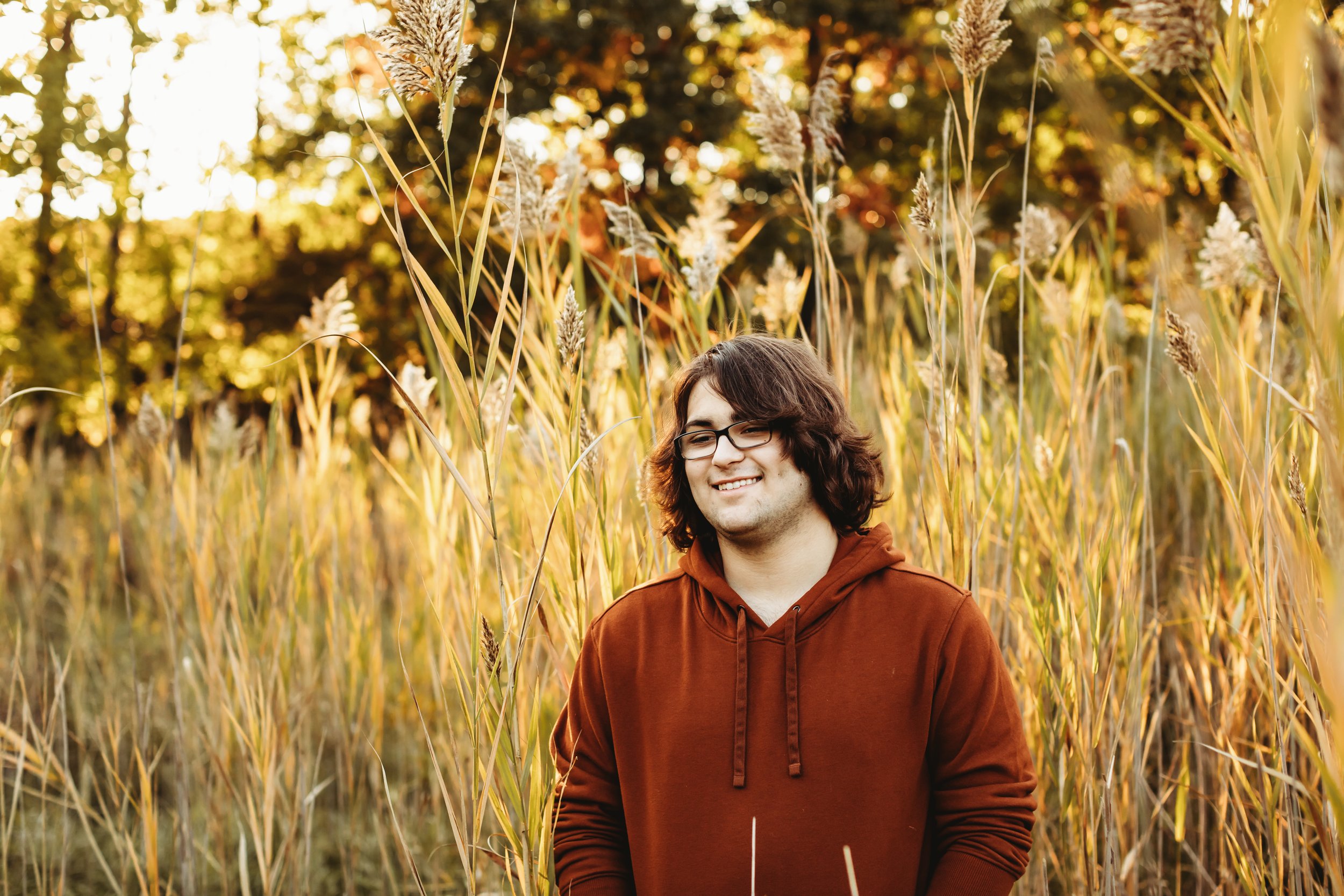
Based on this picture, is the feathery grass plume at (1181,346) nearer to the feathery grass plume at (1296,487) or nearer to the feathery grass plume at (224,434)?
the feathery grass plume at (1296,487)

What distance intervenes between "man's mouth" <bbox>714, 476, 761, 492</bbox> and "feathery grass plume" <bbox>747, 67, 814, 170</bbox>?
71cm

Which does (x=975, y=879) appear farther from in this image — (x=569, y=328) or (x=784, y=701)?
(x=569, y=328)

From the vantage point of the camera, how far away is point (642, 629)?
1447 millimetres

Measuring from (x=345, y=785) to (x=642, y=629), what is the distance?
165cm

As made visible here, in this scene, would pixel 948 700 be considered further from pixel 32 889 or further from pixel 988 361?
pixel 32 889

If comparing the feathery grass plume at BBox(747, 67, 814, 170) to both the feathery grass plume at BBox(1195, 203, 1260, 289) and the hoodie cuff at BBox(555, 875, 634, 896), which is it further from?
the hoodie cuff at BBox(555, 875, 634, 896)

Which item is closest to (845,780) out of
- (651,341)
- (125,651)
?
(651,341)

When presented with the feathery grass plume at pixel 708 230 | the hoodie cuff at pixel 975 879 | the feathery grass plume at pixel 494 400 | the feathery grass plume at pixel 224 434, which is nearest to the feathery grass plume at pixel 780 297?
the feathery grass plume at pixel 708 230

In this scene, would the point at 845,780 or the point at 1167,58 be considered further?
the point at 845,780

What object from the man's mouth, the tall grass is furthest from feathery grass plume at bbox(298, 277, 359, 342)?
the man's mouth

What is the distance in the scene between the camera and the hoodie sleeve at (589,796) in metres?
1.39

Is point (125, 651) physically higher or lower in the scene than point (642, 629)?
lower

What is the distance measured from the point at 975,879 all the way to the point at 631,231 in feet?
4.18

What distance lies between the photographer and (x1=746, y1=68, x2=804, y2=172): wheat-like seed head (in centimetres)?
178
